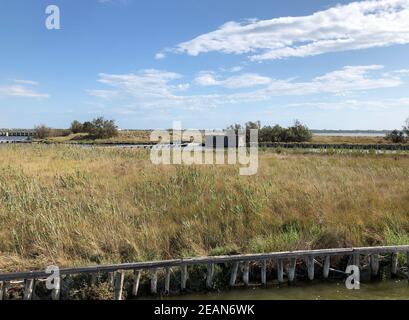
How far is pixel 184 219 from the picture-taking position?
8469mm

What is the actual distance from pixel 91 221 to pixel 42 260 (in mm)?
1548

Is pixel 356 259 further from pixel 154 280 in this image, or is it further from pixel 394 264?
pixel 154 280

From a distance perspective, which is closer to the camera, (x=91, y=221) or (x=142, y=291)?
(x=142, y=291)

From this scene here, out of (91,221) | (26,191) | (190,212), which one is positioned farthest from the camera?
(26,191)

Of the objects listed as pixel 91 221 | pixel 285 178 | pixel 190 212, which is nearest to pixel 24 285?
pixel 91 221

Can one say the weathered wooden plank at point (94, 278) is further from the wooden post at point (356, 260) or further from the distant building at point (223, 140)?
the distant building at point (223, 140)

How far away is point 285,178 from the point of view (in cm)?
1362

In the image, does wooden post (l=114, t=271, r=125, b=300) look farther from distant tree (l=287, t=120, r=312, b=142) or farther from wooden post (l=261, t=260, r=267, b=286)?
distant tree (l=287, t=120, r=312, b=142)

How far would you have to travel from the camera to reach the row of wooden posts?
569 centimetres

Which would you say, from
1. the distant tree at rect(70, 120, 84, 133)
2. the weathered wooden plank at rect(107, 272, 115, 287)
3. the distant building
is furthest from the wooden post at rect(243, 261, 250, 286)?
the distant tree at rect(70, 120, 84, 133)

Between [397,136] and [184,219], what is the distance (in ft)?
173

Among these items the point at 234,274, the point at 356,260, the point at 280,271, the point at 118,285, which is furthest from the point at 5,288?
A: the point at 356,260
